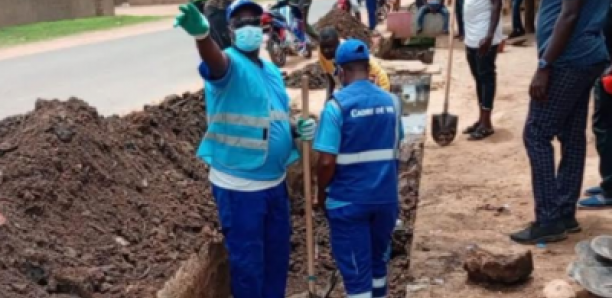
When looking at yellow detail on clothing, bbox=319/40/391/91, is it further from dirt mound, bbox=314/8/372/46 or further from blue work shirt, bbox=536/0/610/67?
dirt mound, bbox=314/8/372/46

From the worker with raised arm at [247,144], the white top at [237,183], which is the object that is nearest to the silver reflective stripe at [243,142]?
the worker with raised arm at [247,144]

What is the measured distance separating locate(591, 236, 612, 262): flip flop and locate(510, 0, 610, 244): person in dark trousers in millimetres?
869

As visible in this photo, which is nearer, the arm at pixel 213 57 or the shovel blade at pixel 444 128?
the arm at pixel 213 57

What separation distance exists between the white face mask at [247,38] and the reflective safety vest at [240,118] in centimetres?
5

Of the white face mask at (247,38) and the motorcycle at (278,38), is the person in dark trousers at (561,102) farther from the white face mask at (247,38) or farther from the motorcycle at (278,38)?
the motorcycle at (278,38)

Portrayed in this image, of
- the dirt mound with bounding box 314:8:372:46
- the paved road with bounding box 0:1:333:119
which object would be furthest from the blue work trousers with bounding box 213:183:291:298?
the dirt mound with bounding box 314:8:372:46

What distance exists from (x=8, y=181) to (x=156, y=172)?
4.67 ft

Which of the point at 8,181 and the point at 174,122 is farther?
the point at 174,122

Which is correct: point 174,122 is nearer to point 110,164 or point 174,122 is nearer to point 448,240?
point 110,164

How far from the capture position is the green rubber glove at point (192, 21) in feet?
13.0

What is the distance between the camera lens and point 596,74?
213 inches

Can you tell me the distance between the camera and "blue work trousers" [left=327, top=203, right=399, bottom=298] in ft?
15.5

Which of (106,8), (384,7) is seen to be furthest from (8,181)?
(106,8)

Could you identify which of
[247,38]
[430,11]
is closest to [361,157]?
[247,38]
